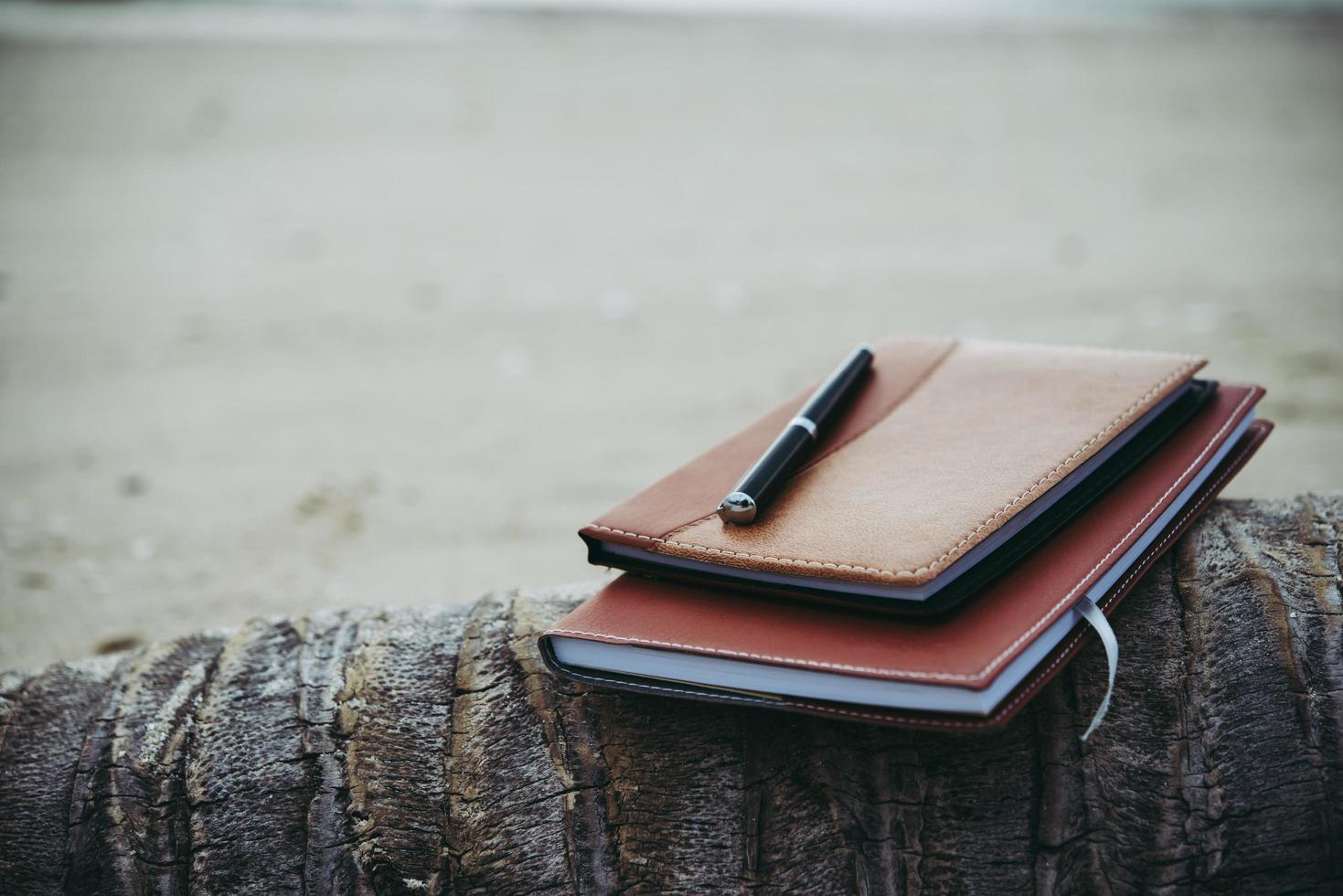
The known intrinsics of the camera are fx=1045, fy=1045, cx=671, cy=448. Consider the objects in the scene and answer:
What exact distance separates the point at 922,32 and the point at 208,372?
6332mm

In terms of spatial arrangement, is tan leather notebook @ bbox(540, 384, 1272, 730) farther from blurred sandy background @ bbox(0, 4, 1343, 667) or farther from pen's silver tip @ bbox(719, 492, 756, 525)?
blurred sandy background @ bbox(0, 4, 1343, 667)

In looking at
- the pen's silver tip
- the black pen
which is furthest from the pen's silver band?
the pen's silver tip

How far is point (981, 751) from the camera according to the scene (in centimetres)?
129

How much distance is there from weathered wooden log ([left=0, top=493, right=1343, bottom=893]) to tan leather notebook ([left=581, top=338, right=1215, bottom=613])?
0.66 feet

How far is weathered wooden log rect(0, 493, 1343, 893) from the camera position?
1272 mm

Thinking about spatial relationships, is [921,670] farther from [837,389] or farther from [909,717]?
[837,389]

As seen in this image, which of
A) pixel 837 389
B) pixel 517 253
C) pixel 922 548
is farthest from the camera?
pixel 517 253

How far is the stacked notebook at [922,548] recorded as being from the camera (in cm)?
116

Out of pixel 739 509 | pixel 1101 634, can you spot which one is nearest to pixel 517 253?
pixel 739 509

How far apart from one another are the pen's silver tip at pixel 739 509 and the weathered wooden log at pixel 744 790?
244mm

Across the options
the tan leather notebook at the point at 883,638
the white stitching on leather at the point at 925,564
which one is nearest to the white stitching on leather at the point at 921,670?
the tan leather notebook at the point at 883,638

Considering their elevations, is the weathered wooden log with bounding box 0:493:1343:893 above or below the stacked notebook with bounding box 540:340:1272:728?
below

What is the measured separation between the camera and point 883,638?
46.1 inches

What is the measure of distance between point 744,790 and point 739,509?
0.35m
